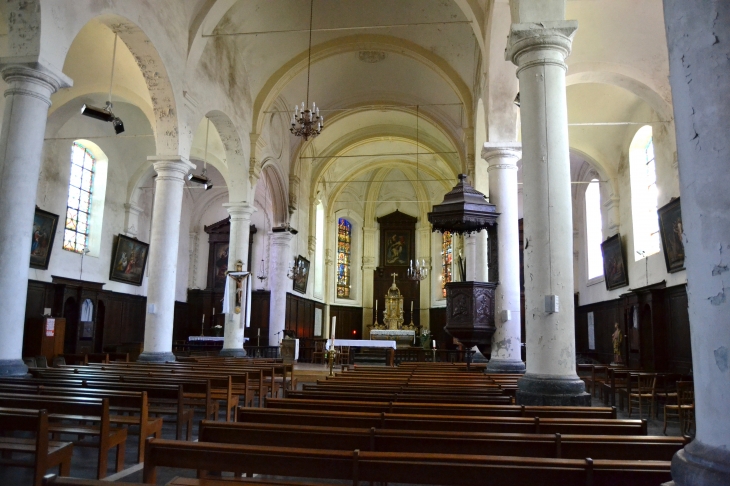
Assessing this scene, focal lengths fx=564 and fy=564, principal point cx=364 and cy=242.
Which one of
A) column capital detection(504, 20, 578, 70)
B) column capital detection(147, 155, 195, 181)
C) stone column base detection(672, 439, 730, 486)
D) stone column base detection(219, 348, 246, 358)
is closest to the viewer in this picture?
stone column base detection(672, 439, 730, 486)

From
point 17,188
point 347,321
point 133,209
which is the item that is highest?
point 133,209

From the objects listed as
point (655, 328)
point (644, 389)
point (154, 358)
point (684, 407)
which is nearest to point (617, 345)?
point (655, 328)

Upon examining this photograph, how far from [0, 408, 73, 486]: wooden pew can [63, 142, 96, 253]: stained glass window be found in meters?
12.5

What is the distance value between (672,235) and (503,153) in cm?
453

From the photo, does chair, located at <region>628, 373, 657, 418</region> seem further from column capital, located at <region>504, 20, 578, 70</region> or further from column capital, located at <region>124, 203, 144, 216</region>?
column capital, located at <region>124, 203, 144, 216</region>

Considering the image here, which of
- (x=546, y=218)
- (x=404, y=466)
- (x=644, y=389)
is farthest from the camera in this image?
(x=644, y=389)

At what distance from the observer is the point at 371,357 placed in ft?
66.9

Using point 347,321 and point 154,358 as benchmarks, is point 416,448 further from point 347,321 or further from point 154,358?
point 347,321

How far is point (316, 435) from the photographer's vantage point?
121 inches

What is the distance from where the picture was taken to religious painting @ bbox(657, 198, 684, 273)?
456 inches

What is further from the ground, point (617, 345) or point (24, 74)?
point (24, 74)

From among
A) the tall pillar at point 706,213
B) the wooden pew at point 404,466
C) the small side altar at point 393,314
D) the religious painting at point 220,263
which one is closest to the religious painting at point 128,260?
the religious painting at point 220,263

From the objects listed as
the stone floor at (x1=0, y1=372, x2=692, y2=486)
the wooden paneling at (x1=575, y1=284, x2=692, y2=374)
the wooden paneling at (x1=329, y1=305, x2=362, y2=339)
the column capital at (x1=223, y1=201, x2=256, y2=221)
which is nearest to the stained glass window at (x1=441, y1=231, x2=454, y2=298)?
the wooden paneling at (x1=329, y1=305, x2=362, y2=339)

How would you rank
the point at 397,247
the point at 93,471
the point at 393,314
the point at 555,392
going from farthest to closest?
the point at 397,247
the point at 393,314
the point at 555,392
the point at 93,471
